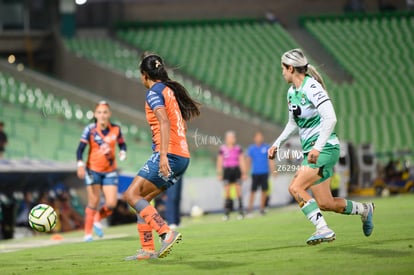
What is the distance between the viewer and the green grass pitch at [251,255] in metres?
10.3

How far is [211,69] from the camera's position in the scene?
1687 inches

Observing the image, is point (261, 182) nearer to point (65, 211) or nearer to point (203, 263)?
point (65, 211)

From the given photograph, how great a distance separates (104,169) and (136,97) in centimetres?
2150

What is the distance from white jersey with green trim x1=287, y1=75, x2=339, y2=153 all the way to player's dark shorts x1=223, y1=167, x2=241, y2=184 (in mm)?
14315

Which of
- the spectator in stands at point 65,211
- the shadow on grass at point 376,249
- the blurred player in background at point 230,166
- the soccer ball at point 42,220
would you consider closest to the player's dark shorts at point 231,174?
the blurred player in background at point 230,166

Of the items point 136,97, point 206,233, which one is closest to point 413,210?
point 206,233

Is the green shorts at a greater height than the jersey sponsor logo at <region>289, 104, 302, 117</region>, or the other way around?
the jersey sponsor logo at <region>289, 104, 302, 117</region>

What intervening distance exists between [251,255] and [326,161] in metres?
1.40

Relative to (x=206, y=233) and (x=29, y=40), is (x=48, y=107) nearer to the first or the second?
(x=29, y=40)

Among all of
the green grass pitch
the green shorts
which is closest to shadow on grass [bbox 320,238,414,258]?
the green grass pitch

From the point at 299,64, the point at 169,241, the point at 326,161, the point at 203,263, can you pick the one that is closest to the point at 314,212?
the point at 326,161

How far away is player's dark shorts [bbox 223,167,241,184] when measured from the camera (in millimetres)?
26484

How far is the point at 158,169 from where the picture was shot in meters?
11.3

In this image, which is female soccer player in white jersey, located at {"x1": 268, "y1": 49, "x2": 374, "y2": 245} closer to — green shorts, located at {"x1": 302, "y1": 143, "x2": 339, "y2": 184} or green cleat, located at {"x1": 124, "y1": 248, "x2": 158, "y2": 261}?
green shorts, located at {"x1": 302, "y1": 143, "x2": 339, "y2": 184}
